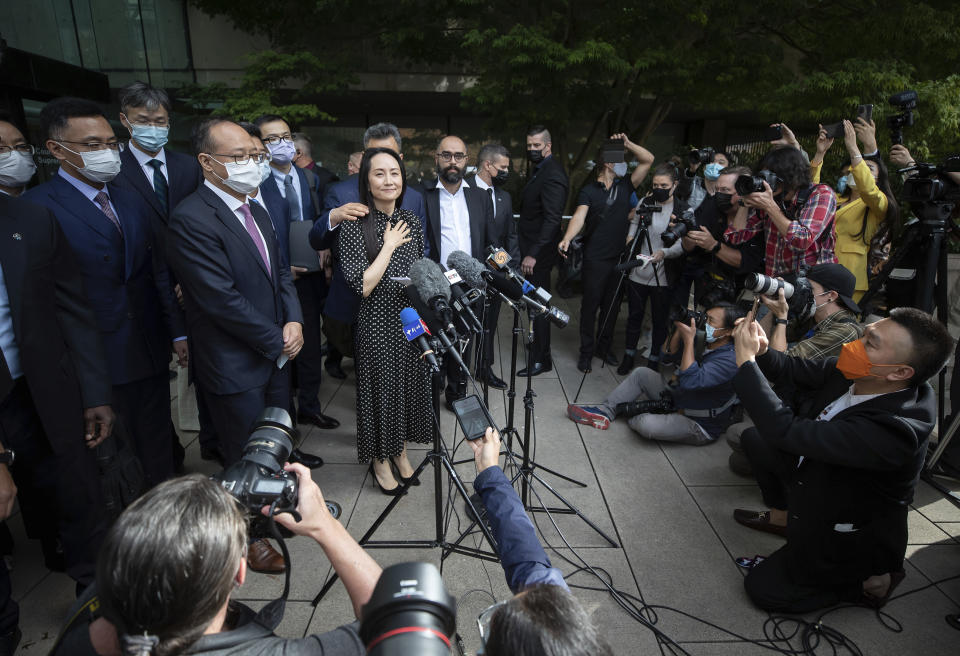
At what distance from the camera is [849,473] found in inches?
88.3

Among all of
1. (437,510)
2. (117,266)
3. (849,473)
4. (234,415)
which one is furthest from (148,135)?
(849,473)

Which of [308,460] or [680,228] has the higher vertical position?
[680,228]

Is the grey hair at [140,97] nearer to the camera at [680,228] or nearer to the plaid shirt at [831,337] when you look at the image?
the camera at [680,228]

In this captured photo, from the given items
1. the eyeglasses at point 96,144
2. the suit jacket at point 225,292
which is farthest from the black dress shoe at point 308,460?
the eyeglasses at point 96,144

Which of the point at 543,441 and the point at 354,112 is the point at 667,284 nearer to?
the point at 543,441

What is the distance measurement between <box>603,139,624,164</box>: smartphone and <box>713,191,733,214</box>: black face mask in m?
0.91

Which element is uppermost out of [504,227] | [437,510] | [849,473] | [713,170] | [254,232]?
[713,170]

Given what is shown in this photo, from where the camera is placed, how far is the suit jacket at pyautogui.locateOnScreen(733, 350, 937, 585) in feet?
6.79

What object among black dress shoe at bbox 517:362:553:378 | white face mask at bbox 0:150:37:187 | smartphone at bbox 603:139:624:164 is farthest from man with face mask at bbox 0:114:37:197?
smartphone at bbox 603:139:624:164

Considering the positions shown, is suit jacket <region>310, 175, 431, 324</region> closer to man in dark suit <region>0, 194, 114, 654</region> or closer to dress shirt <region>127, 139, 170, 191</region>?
dress shirt <region>127, 139, 170, 191</region>

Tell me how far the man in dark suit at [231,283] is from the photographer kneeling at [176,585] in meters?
1.44

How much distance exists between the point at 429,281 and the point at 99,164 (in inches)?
67.0

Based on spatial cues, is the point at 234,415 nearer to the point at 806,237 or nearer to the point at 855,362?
the point at 855,362

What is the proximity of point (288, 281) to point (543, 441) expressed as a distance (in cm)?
214
